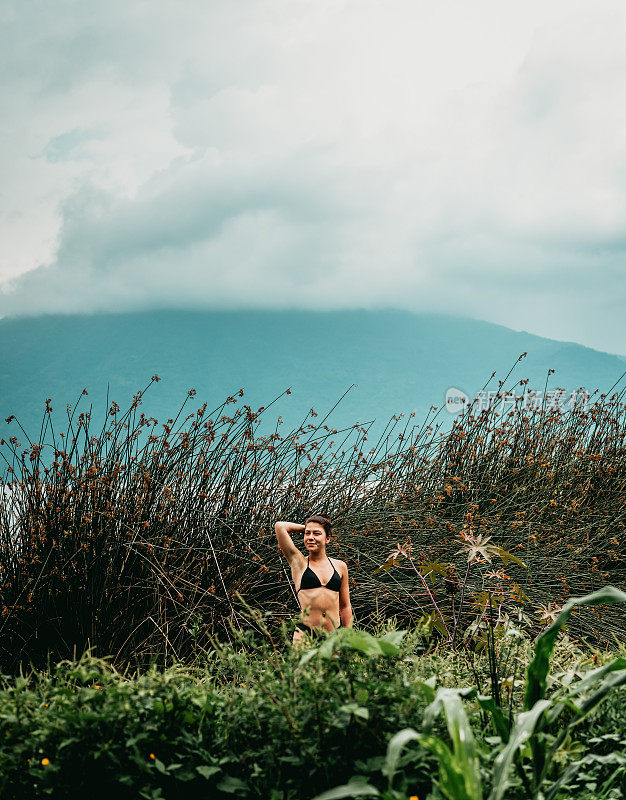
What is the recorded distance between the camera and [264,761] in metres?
1.67

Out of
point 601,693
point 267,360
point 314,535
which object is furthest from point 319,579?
point 267,360

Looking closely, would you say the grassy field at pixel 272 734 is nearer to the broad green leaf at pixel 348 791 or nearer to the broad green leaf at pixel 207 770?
the broad green leaf at pixel 207 770

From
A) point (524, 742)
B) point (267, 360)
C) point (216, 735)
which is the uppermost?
point (267, 360)

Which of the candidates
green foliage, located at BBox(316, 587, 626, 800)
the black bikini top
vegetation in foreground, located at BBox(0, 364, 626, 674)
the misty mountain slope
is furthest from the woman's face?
the misty mountain slope

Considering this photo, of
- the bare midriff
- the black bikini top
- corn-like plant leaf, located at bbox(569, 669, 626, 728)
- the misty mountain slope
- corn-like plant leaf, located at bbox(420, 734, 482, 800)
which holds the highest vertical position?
the misty mountain slope

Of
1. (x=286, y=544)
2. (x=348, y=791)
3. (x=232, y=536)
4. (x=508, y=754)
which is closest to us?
(x=348, y=791)

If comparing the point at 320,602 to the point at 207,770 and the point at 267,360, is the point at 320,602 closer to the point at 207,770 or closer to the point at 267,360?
the point at 207,770

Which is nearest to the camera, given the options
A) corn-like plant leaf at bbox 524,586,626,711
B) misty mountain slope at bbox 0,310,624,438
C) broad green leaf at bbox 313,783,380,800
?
broad green leaf at bbox 313,783,380,800

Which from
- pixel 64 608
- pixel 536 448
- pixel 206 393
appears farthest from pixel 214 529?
pixel 206 393

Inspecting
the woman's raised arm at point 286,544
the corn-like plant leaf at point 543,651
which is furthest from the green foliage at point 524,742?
the woman's raised arm at point 286,544

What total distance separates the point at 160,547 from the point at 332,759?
1.84 meters

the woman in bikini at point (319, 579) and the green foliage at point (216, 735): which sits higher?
the woman in bikini at point (319, 579)

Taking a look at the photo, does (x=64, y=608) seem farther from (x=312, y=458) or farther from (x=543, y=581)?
(x=543, y=581)

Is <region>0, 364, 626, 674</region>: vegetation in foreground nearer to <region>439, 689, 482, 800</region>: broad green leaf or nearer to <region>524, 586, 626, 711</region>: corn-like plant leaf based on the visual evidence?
<region>524, 586, 626, 711</region>: corn-like plant leaf
